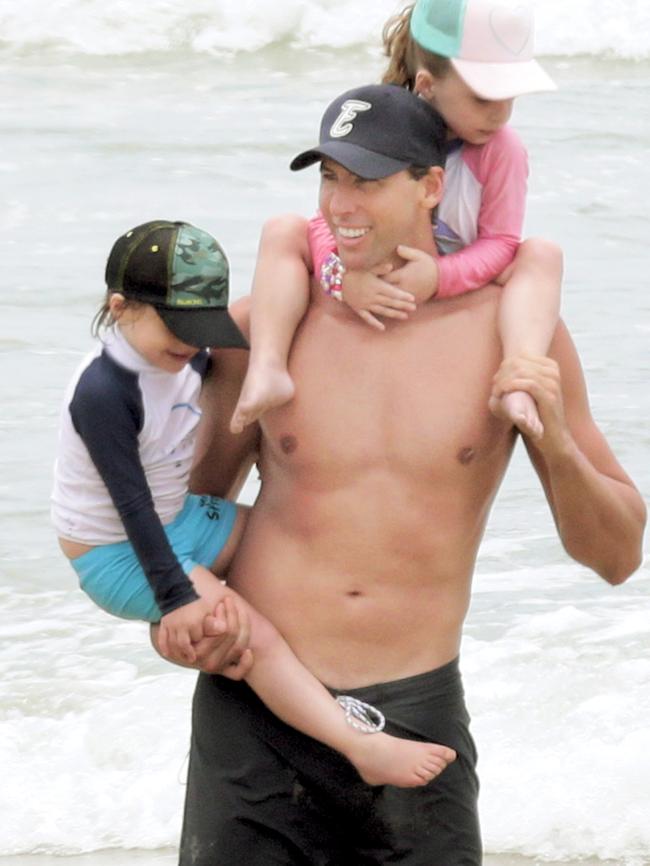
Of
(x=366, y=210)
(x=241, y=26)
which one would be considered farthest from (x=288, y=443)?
(x=241, y=26)

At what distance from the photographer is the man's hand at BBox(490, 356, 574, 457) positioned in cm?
304

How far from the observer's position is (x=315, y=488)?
3.36 meters

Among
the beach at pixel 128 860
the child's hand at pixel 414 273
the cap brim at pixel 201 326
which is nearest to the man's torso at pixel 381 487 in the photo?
the child's hand at pixel 414 273

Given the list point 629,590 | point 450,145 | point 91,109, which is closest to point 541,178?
point 91,109

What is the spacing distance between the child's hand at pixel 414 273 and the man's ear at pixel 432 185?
85 millimetres

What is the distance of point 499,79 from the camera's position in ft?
10.6

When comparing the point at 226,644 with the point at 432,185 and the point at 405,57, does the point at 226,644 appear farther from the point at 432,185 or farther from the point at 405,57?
the point at 405,57

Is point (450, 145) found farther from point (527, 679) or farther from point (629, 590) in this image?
point (629, 590)

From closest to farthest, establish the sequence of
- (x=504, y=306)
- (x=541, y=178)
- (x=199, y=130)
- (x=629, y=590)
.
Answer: (x=504, y=306) → (x=629, y=590) → (x=541, y=178) → (x=199, y=130)

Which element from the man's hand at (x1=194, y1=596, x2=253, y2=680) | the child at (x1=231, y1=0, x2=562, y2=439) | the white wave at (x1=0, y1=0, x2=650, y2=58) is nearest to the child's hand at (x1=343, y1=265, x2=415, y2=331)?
the child at (x1=231, y1=0, x2=562, y2=439)

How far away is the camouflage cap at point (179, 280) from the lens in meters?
3.20

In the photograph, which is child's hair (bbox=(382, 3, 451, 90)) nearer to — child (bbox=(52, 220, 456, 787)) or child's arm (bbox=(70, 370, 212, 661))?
child (bbox=(52, 220, 456, 787))

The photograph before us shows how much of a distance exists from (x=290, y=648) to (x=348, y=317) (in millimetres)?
589

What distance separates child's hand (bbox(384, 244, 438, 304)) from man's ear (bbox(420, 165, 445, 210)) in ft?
0.28
